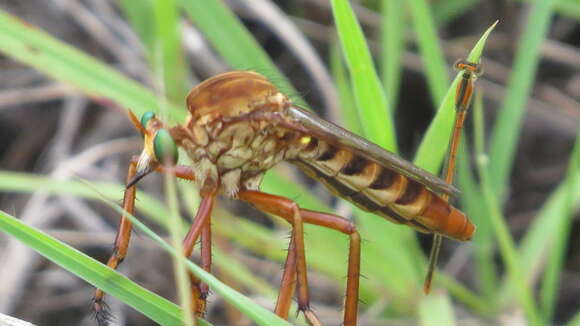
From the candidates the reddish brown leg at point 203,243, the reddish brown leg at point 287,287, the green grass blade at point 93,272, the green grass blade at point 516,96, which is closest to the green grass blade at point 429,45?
the green grass blade at point 516,96

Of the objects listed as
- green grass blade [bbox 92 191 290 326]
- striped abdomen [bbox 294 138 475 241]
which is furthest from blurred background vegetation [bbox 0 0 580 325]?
green grass blade [bbox 92 191 290 326]

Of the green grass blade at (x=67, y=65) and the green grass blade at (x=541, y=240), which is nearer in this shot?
the green grass blade at (x=67, y=65)

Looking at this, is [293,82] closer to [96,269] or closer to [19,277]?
Result: [19,277]

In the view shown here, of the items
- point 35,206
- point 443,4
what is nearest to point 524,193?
point 443,4

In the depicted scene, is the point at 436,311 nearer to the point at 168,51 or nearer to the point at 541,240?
the point at 541,240

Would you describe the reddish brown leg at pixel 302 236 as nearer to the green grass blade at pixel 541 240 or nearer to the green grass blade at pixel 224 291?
the green grass blade at pixel 224 291

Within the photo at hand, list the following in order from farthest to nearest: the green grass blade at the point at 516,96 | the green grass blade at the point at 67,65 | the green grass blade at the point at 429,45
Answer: the green grass blade at the point at 516,96, the green grass blade at the point at 429,45, the green grass blade at the point at 67,65

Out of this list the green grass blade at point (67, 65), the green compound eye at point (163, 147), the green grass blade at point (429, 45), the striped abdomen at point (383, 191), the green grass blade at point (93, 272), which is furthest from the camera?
the green grass blade at point (429, 45)

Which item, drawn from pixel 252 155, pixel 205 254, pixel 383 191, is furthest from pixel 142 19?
pixel 205 254
